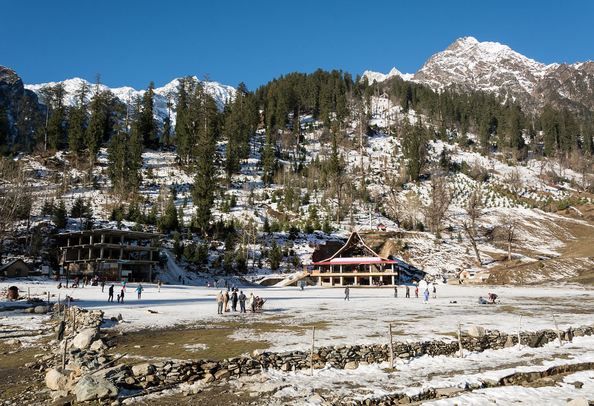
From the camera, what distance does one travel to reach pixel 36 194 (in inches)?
2581

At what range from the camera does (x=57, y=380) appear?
10.3 metres

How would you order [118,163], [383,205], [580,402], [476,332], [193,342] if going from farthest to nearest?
[383,205]
[118,163]
[476,332]
[193,342]
[580,402]

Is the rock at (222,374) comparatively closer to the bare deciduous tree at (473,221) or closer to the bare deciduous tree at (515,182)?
the bare deciduous tree at (473,221)

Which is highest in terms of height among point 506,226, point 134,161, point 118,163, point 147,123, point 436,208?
point 147,123

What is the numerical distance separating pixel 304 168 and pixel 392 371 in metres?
83.8

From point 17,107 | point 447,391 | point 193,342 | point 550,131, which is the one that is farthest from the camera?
point 17,107

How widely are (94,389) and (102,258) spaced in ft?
140

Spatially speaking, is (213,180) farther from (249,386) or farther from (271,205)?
(249,386)

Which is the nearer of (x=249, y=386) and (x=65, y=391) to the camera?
(x=65, y=391)

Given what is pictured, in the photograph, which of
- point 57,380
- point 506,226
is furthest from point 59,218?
point 506,226

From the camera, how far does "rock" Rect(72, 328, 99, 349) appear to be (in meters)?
14.2

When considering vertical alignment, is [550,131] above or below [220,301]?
above

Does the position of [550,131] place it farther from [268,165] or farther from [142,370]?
[142,370]

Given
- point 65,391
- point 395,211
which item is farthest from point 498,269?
point 65,391
